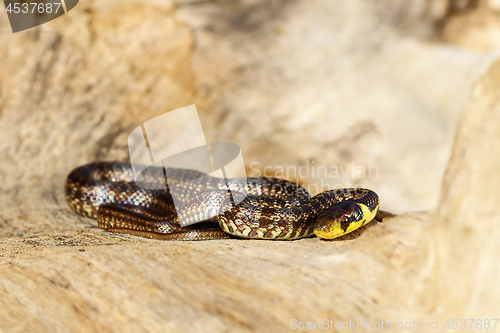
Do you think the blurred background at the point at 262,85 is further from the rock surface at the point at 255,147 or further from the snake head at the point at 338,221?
the snake head at the point at 338,221

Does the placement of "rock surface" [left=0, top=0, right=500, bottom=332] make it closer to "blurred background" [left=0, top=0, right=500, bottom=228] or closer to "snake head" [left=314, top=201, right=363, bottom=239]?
"blurred background" [left=0, top=0, right=500, bottom=228]

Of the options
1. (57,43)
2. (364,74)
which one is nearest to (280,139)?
(364,74)

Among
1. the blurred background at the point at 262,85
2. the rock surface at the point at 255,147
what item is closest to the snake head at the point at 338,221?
the rock surface at the point at 255,147

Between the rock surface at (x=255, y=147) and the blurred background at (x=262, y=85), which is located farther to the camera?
the blurred background at (x=262, y=85)

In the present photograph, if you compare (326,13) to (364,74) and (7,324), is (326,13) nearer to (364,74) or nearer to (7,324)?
(364,74)

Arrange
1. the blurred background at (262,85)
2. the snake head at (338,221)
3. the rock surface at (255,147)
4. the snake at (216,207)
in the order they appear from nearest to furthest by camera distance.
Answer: the rock surface at (255,147) → the snake head at (338,221) → the snake at (216,207) → the blurred background at (262,85)

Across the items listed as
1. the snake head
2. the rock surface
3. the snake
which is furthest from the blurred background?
the snake head
